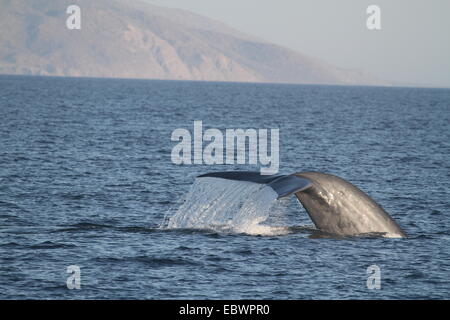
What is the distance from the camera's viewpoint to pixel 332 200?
17375mm

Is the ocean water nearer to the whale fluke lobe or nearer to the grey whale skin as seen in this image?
the whale fluke lobe

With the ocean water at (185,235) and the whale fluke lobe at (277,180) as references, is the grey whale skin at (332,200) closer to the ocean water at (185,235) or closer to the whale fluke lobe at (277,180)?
the whale fluke lobe at (277,180)

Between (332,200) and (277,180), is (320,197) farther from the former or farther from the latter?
(277,180)

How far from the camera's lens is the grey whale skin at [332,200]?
16.6m

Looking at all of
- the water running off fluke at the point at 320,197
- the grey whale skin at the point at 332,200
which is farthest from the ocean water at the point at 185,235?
the grey whale skin at the point at 332,200

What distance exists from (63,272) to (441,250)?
10.1 m

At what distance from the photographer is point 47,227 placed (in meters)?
22.8

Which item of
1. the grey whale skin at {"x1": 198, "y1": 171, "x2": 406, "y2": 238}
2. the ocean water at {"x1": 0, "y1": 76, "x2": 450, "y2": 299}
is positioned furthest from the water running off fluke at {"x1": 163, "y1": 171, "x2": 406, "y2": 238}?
→ the ocean water at {"x1": 0, "y1": 76, "x2": 450, "y2": 299}

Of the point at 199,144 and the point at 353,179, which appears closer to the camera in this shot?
the point at 353,179

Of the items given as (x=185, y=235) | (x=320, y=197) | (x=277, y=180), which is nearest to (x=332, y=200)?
(x=320, y=197)

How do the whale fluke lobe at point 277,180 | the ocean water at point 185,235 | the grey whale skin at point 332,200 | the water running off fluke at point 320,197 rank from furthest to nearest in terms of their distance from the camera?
the ocean water at point 185,235 → the grey whale skin at point 332,200 → the water running off fluke at point 320,197 → the whale fluke lobe at point 277,180
